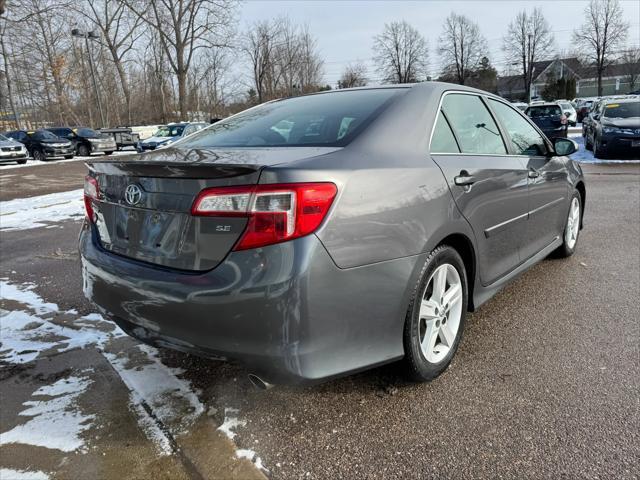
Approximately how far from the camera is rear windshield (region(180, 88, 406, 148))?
2453 millimetres

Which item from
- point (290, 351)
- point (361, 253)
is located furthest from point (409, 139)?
point (290, 351)

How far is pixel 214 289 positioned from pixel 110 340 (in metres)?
1.71

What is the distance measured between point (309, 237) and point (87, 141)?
28.7 meters


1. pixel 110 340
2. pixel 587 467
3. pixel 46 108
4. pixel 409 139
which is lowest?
pixel 587 467

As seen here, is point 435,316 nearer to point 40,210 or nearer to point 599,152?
point 40,210

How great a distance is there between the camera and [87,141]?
27.1m

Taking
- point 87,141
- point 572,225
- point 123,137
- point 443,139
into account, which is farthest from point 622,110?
point 123,137

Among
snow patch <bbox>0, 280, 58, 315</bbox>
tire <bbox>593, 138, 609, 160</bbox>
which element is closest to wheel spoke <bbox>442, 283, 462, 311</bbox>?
snow patch <bbox>0, 280, 58, 315</bbox>

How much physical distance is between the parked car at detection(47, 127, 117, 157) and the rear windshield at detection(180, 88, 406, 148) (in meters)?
26.9

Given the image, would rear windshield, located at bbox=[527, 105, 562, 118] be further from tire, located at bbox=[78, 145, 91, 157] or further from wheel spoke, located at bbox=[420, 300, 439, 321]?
tire, located at bbox=[78, 145, 91, 157]

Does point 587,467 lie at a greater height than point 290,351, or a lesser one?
lesser

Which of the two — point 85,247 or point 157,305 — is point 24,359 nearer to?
point 85,247

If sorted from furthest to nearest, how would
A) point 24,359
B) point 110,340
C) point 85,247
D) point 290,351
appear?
point 110,340, point 24,359, point 85,247, point 290,351

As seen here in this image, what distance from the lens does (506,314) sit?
3.50 m
